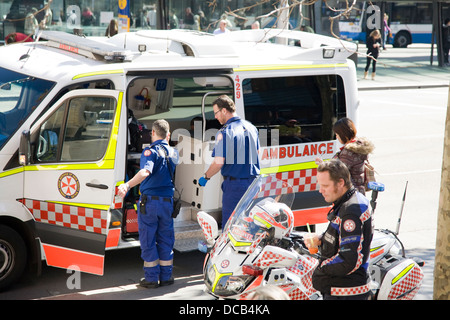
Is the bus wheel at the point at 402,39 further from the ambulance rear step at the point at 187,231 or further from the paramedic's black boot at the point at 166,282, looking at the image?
the paramedic's black boot at the point at 166,282

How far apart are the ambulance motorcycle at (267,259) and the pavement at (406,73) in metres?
15.7

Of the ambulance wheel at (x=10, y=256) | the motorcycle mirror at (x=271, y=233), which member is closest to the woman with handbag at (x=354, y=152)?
the motorcycle mirror at (x=271, y=233)

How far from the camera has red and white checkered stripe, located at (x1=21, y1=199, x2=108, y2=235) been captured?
21.3 feet

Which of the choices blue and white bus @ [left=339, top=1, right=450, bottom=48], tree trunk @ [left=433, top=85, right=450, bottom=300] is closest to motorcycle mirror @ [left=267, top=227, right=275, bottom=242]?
tree trunk @ [left=433, top=85, right=450, bottom=300]

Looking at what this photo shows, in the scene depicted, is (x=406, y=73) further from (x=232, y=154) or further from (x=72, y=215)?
(x=72, y=215)

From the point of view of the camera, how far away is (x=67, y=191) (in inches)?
256

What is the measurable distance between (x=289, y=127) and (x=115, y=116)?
7.34 feet

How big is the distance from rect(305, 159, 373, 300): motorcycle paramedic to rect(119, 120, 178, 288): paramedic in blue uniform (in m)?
2.44

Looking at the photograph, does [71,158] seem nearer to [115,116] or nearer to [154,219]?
[115,116]

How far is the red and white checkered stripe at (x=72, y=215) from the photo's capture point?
6496mm

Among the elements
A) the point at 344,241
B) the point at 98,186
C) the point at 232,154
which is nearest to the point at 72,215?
the point at 98,186

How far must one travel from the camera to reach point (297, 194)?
311 inches
